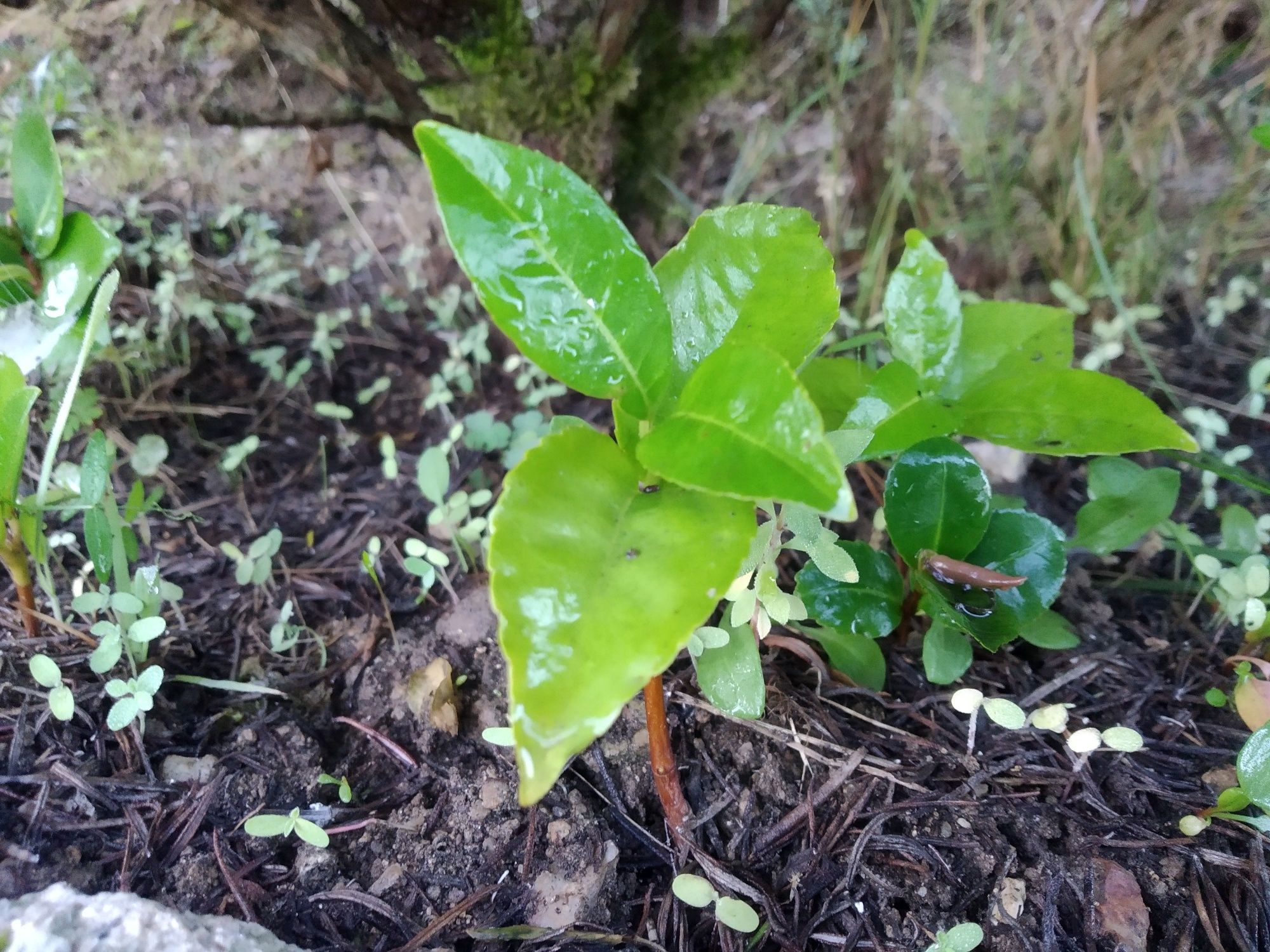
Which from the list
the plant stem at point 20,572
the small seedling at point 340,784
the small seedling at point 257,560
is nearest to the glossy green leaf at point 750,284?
the small seedling at point 340,784

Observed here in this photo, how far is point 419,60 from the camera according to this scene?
165 cm

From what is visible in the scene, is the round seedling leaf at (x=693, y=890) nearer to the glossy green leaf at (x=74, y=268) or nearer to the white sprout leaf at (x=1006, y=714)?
the white sprout leaf at (x=1006, y=714)

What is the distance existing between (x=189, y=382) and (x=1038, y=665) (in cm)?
189

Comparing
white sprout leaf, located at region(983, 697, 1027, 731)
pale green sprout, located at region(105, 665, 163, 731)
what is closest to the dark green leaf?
white sprout leaf, located at region(983, 697, 1027, 731)

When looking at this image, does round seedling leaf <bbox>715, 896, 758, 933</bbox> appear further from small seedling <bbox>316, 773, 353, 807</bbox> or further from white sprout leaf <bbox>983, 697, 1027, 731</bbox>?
small seedling <bbox>316, 773, 353, 807</bbox>

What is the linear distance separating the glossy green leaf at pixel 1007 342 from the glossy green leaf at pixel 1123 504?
0.21 metres

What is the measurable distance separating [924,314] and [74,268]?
132 cm

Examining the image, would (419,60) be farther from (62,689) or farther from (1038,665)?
(1038,665)

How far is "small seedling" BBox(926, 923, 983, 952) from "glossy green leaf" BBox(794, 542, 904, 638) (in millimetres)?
373

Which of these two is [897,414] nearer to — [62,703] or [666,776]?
[666,776]

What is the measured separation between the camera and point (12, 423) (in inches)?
39.3

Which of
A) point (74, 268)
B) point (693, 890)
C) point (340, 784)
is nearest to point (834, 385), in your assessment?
point (693, 890)

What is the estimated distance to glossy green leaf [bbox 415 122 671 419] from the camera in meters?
0.75

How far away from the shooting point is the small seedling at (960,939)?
83 centimetres
